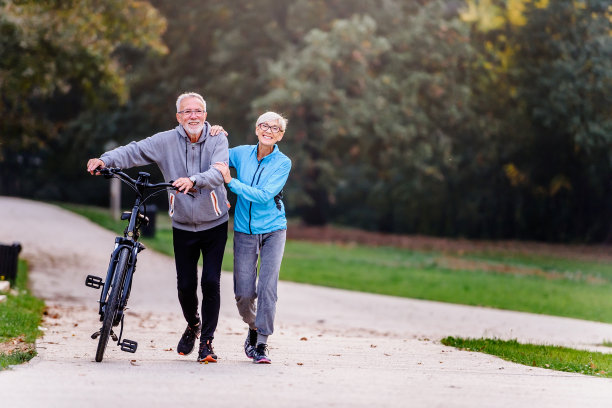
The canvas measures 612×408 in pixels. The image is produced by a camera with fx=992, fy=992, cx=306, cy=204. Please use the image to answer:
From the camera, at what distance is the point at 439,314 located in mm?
15695

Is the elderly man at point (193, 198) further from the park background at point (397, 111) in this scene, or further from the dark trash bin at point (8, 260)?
the park background at point (397, 111)

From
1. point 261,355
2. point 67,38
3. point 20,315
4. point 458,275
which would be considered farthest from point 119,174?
point 458,275

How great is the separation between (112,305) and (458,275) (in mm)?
17610

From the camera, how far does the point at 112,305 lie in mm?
6945

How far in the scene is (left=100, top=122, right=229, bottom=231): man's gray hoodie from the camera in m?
7.21

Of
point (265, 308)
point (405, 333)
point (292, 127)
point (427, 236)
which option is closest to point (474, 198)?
point (427, 236)

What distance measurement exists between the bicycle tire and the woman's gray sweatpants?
0.86 m

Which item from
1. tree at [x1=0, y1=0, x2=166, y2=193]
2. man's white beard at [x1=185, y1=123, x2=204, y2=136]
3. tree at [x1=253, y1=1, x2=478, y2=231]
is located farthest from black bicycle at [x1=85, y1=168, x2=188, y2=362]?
tree at [x1=253, y1=1, x2=478, y2=231]

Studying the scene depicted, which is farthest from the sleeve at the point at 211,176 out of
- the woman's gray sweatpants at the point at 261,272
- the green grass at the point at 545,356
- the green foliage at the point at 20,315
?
the green grass at the point at 545,356

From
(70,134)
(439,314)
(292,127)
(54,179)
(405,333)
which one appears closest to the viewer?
(405,333)

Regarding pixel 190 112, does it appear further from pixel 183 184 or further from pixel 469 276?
pixel 469 276

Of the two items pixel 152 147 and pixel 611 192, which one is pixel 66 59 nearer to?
pixel 152 147

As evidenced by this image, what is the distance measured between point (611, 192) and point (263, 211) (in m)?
30.1

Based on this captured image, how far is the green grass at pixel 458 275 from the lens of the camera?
1906 centimetres
